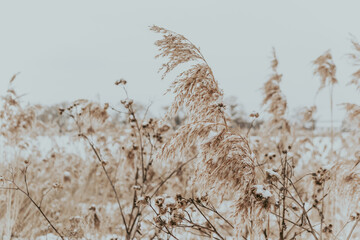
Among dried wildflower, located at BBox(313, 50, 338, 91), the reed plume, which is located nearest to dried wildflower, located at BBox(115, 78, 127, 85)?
the reed plume

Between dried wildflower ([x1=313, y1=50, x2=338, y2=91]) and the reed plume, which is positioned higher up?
dried wildflower ([x1=313, y1=50, x2=338, y2=91])

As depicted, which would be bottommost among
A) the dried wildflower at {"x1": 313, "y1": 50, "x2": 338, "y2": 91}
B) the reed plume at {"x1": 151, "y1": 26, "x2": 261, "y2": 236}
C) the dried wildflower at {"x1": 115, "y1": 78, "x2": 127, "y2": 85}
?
the reed plume at {"x1": 151, "y1": 26, "x2": 261, "y2": 236}

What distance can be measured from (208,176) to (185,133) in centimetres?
24

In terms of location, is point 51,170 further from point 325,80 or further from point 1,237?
point 325,80

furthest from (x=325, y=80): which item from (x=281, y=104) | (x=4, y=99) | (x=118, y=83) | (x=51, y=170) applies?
(x=51, y=170)

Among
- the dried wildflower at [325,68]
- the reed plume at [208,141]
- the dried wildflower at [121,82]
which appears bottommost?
the reed plume at [208,141]

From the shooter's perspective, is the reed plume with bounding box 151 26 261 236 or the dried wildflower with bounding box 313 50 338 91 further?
the dried wildflower with bounding box 313 50 338 91

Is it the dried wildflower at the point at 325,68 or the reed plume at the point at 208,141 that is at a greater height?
the dried wildflower at the point at 325,68

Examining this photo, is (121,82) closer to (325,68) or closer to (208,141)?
Answer: (208,141)

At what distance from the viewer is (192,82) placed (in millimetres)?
1817

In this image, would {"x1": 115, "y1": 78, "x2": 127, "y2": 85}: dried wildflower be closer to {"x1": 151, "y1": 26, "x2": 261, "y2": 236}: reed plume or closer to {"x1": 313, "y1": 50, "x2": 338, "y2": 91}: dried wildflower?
{"x1": 151, "y1": 26, "x2": 261, "y2": 236}: reed plume

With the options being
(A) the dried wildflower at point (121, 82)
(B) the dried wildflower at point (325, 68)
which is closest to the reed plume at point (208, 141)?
(A) the dried wildflower at point (121, 82)

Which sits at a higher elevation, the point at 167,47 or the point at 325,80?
the point at 325,80

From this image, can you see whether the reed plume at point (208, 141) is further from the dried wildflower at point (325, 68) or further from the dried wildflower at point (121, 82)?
the dried wildflower at point (325, 68)
